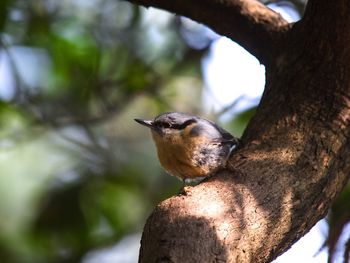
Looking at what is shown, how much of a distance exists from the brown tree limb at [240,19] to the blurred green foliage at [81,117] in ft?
4.47

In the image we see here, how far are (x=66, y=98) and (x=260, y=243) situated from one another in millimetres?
3010

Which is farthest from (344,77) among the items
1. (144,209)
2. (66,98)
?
(66,98)

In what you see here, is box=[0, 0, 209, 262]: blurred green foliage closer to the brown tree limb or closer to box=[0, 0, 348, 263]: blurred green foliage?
box=[0, 0, 348, 263]: blurred green foliage

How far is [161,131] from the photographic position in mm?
3352

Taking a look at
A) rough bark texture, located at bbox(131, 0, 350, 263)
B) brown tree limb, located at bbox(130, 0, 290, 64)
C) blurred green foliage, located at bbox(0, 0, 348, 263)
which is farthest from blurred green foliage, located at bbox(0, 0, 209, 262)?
rough bark texture, located at bbox(131, 0, 350, 263)

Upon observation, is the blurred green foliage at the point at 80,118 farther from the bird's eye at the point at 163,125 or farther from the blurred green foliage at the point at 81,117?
the bird's eye at the point at 163,125

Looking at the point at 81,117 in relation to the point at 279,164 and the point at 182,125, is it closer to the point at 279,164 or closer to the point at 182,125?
the point at 182,125

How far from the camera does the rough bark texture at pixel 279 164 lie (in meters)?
2.35

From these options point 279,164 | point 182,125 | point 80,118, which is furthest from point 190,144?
point 80,118

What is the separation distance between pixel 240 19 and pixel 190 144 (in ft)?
1.92

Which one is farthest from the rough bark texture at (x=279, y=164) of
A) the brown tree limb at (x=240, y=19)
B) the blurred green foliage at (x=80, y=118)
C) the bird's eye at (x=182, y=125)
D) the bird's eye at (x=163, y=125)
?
the blurred green foliage at (x=80, y=118)

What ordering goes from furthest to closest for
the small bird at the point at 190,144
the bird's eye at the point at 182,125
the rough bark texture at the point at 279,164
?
the bird's eye at the point at 182,125, the small bird at the point at 190,144, the rough bark texture at the point at 279,164

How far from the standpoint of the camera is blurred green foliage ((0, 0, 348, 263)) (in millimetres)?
4875

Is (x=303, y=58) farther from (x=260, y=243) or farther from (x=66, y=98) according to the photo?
(x=66, y=98)
